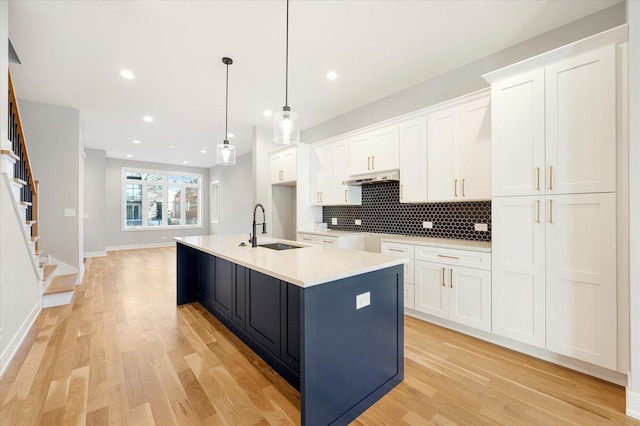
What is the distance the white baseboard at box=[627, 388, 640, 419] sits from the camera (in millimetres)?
1607

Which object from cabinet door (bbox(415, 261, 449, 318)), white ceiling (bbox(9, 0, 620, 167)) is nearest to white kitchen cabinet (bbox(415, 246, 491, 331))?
cabinet door (bbox(415, 261, 449, 318))

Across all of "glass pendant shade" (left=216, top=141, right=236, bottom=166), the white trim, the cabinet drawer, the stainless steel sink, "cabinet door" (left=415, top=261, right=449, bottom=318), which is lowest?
the white trim

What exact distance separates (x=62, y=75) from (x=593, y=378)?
6197 millimetres

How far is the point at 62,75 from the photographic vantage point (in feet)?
11.0

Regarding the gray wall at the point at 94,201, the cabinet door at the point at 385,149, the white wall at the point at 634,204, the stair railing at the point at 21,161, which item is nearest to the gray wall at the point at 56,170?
the stair railing at the point at 21,161

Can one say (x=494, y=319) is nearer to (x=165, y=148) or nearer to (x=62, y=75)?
(x=62, y=75)

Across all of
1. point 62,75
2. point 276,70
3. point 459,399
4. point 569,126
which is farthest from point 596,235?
point 62,75

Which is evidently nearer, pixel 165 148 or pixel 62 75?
pixel 62 75

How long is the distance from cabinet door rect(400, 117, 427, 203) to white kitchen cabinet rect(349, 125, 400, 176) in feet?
0.37

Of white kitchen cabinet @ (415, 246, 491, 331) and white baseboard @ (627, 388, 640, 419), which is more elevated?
white kitchen cabinet @ (415, 246, 491, 331)

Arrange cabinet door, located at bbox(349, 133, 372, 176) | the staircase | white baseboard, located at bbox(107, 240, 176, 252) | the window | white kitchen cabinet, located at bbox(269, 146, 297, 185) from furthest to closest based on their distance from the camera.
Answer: the window
white baseboard, located at bbox(107, 240, 176, 252)
white kitchen cabinet, located at bbox(269, 146, 297, 185)
cabinet door, located at bbox(349, 133, 372, 176)
the staircase

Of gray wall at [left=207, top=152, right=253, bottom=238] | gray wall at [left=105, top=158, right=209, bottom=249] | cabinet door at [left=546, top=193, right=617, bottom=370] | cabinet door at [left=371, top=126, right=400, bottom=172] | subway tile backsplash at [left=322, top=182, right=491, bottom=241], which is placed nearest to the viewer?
cabinet door at [left=546, top=193, right=617, bottom=370]

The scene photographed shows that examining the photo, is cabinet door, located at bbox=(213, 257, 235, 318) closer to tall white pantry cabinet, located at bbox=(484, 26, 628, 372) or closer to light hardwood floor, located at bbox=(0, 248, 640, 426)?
light hardwood floor, located at bbox=(0, 248, 640, 426)

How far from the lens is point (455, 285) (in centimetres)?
267
